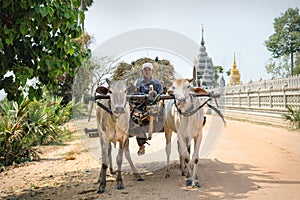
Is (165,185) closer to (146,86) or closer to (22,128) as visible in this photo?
(146,86)

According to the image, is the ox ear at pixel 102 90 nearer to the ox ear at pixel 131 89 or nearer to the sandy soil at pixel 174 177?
the ox ear at pixel 131 89

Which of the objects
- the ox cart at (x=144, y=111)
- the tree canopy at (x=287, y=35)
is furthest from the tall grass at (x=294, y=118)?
the tree canopy at (x=287, y=35)

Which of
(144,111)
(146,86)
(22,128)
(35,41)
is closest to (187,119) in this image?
(144,111)

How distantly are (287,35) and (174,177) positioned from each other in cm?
3224

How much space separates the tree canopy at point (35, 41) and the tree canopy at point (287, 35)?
33.3 m

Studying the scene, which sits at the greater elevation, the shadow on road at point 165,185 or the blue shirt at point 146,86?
the blue shirt at point 146,86

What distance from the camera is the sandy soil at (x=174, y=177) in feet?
15.7

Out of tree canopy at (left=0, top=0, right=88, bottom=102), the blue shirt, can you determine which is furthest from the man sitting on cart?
tree canopy at (left=0, top=0, right=88, bottom=102)

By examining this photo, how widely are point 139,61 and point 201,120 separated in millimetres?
3342

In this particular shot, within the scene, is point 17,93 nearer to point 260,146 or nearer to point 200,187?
point 200,187

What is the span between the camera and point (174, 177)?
19.2 feet

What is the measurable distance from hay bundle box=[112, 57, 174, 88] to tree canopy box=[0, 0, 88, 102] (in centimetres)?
354

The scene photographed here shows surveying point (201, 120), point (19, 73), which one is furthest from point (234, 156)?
point (19, 73)

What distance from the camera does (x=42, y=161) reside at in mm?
8117
